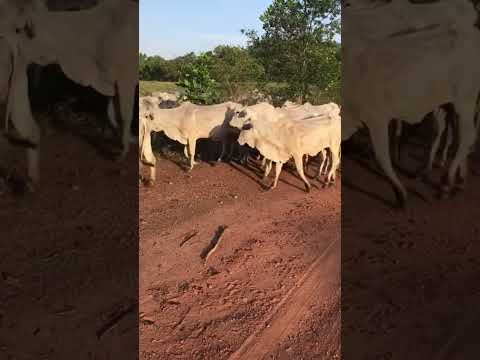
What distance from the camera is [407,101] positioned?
5.38 metres

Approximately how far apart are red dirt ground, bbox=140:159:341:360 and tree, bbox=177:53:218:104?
435cm

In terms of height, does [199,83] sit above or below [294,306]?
above

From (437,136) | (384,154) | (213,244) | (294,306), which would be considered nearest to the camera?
(294,306)

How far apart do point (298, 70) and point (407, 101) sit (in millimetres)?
4977

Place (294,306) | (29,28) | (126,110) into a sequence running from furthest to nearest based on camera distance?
(126,110) → (29,28) → (294,306)

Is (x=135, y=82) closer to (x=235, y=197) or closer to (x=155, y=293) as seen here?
(x=235, y=197)

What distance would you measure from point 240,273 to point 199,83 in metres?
7.74

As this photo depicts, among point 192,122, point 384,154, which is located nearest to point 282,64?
point 192,122

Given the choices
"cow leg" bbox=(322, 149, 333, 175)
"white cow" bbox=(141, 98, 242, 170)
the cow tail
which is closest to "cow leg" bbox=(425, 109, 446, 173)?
"cow leg" bbox=(322, 149, 333, 175)

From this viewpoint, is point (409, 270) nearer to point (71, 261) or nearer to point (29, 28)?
point (71, 261)

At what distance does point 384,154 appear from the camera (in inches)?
222

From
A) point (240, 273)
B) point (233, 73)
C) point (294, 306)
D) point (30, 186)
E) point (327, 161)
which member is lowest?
point (294, 306)

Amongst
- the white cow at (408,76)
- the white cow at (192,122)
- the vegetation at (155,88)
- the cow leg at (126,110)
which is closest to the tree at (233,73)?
the vegetation at (155,88)

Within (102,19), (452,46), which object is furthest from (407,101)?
(102,19)
